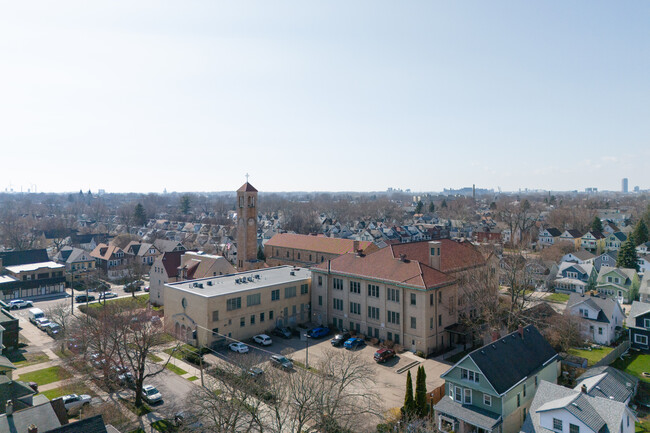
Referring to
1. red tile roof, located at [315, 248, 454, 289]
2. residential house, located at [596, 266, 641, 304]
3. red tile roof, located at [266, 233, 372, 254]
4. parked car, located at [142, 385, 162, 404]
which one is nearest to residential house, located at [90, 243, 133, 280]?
red tile roof, located at [266, 233, 372, 254]

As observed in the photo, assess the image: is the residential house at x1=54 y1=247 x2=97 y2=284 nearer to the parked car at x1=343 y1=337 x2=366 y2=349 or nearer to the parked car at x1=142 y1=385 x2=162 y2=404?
the parked car at x1=142 y1=385 x2=162 y2=404

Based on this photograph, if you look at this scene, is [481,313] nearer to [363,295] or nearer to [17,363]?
[363,295]

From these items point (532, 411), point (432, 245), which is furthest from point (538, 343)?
point (432, 245)

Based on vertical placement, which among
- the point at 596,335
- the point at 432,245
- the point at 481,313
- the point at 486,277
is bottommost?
the point at 596,335

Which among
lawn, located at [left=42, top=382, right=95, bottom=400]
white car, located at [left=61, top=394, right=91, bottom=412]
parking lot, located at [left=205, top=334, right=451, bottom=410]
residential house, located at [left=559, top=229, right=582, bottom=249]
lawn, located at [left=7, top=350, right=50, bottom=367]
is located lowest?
parking lot, located at [left=205, top=334, right=451, bottom=410]

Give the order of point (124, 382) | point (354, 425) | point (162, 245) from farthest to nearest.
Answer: point (162, 245) → point (124, 382) → point (354, 425)

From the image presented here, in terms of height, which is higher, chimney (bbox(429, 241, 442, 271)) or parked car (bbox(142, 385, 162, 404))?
chimney (bbox(429, 241, 442, 271))

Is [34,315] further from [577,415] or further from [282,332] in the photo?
[577,415]
